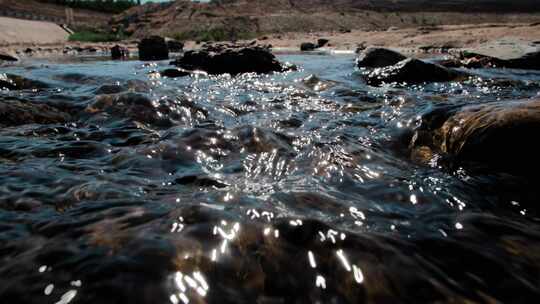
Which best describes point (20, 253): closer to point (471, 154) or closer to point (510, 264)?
point (510, 264)

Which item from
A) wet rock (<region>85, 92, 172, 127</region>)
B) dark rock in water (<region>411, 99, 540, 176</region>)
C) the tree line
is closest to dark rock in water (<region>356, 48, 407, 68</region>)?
dark rock in water (<region>411, 99, 540, 176</region>)

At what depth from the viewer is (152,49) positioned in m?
20.0

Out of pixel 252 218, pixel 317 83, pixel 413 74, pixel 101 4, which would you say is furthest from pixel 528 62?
pixel 101 4

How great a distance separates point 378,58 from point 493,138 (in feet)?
29.6

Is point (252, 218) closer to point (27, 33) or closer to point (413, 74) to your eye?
point (413, 74)

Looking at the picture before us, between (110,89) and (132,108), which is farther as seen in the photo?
(110,89)

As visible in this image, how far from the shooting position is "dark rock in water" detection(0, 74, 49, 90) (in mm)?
8125

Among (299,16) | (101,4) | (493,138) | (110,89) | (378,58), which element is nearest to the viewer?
(493,138)

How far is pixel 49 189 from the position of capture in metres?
3.03

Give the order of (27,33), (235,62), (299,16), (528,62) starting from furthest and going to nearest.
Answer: (299,16) < (27,33) < (235,62) < (528,62)

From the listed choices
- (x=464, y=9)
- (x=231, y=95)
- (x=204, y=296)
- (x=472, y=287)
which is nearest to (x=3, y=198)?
(x=204, y=296)

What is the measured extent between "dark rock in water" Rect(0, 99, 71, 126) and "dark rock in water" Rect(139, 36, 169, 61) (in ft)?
47.0

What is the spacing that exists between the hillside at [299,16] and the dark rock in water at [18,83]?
40.8 metres

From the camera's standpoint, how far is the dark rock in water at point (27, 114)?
5.29 metres
